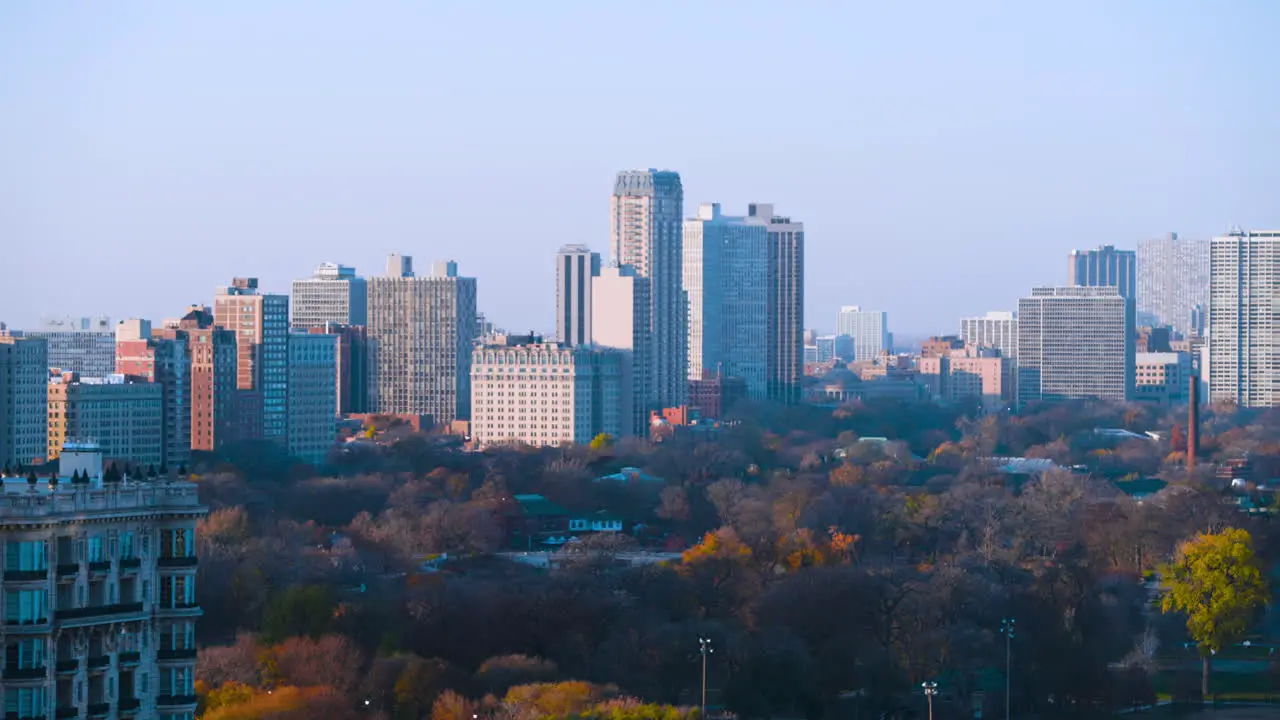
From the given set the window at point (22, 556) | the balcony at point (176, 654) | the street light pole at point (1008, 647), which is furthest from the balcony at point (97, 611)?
the street light pole at point (1008, 647)

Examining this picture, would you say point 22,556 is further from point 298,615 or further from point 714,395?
point 714,395

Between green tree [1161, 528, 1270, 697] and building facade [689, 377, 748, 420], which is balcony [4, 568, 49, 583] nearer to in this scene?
green tree [1161, 528, 1270, 697]

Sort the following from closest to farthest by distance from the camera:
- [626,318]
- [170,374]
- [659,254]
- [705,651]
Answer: [705,651], [170,374], [626,318], [659,254]

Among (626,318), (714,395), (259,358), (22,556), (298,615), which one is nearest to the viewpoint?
(22,556)

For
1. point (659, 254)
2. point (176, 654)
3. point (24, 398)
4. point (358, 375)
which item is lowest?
point (176, 654)

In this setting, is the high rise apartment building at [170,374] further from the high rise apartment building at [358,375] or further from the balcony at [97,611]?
the balcony at [97,611]

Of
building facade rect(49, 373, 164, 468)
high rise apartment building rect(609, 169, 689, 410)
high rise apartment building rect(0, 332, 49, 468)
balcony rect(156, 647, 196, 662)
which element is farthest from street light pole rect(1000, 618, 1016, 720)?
high rise apartment building rect(609, 169, 689, 410)

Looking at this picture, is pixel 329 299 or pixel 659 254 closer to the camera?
pixel 659 254

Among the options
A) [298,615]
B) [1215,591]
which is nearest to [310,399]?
[1215,591]
